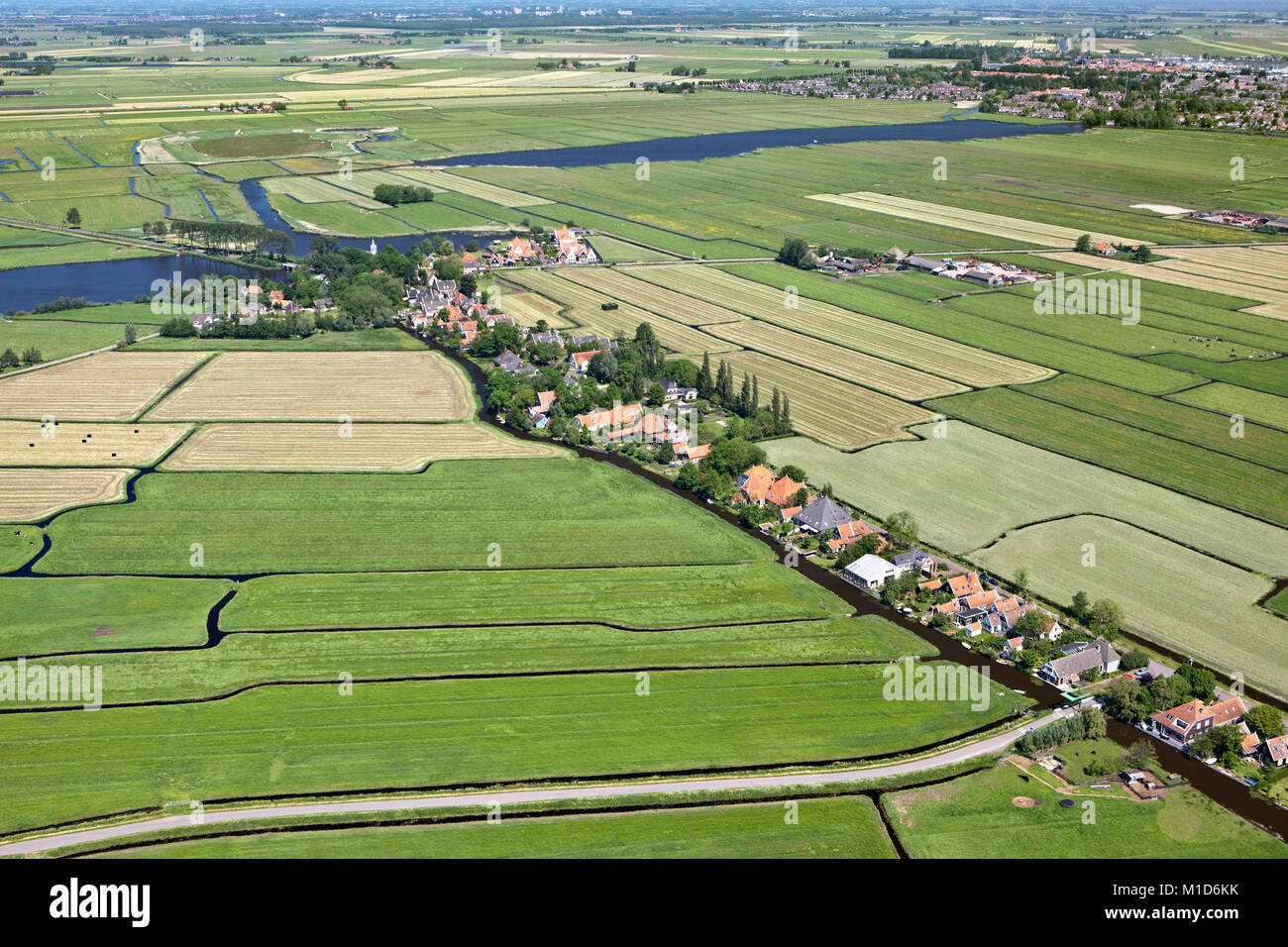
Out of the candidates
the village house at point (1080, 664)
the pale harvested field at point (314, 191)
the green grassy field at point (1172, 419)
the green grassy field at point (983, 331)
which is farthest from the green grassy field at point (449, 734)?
the pale harvested field at point (314, 191)

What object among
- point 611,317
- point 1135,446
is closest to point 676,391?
point 611,317

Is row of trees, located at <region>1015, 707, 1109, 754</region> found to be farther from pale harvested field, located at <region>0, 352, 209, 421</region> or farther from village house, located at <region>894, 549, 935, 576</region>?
pale harvested field, located at <region>0, 352, 209, 421</region>

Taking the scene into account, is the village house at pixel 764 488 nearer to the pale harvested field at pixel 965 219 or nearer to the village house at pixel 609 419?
the village house at pixel 609 419

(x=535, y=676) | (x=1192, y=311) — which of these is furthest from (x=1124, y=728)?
(x=1192, y=311)

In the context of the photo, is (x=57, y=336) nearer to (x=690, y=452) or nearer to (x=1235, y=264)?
(x=690, y=452)

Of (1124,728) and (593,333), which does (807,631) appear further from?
(593,333)

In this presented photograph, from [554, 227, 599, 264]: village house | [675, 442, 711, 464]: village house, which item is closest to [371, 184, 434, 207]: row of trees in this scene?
[554, 227, 599, 264]: village house
